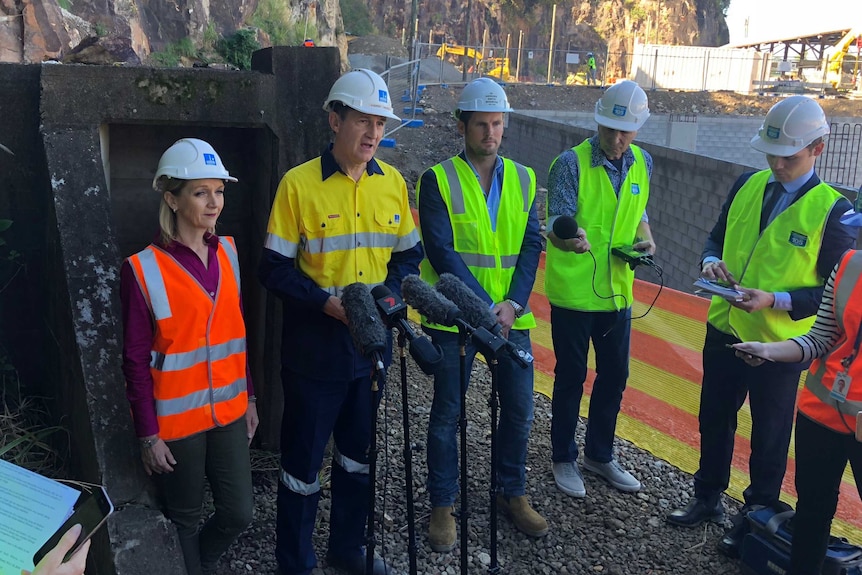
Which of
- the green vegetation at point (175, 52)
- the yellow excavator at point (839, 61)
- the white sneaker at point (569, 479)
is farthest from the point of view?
the yellow excavator at point (839, 61)

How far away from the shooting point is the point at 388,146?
66.8 feet

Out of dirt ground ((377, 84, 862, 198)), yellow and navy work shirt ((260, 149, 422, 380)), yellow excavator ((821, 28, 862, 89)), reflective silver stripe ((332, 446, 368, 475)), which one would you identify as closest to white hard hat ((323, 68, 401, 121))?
yellow and navy work shirt ((260, 149, 422, 380))

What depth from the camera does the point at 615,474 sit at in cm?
479

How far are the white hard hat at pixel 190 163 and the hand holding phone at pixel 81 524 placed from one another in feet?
4.74

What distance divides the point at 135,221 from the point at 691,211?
7813 mm

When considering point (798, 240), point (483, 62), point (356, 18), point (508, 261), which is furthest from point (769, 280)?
point (356, 18)

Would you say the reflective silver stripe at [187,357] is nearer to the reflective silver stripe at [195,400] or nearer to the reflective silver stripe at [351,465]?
the reflective silver stripe at [195,400]

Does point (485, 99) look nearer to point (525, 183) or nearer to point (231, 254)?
point (525, 183)

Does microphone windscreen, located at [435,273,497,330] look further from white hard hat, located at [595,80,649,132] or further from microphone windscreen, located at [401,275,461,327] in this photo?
white hard hat, located at [595,80,649,132]

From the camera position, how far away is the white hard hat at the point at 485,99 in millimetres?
3904

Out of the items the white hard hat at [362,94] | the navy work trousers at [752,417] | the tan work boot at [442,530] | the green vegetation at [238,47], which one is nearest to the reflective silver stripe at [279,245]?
the white hard hat at [362,94]

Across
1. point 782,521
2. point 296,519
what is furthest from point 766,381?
point 296,519

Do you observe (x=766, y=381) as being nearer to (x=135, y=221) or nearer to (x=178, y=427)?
(x=178, y=427)

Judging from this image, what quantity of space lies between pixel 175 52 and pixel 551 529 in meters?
18.2
